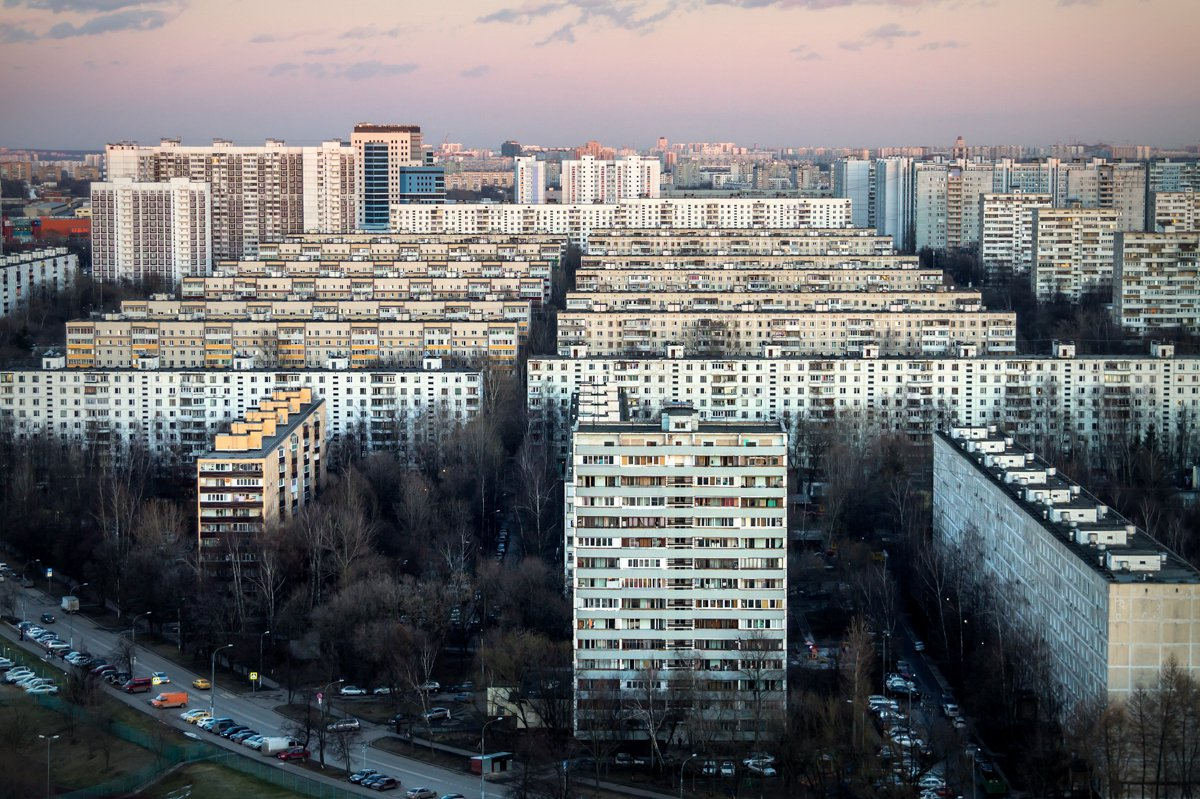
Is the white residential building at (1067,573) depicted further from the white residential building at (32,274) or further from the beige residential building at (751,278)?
the white residential building at (32,274)

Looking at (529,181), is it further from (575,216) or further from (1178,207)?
(1178,207)

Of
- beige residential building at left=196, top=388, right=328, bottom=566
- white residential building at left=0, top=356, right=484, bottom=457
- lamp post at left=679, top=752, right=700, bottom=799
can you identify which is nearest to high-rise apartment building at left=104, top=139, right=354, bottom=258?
white residential building at left=0, top=356, right=484, bottom=457

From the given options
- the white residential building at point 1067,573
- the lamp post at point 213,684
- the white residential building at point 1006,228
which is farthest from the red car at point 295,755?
the white residential building at point 1006,228

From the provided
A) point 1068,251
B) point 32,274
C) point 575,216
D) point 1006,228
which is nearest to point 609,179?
point 575,216

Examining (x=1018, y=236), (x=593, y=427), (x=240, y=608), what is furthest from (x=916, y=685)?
(x=1018, y=236)

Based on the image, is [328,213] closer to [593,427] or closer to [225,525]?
[225,525]

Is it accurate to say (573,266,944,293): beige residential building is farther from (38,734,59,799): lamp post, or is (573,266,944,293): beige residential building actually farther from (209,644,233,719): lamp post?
(38,734,59,799): lamp post
